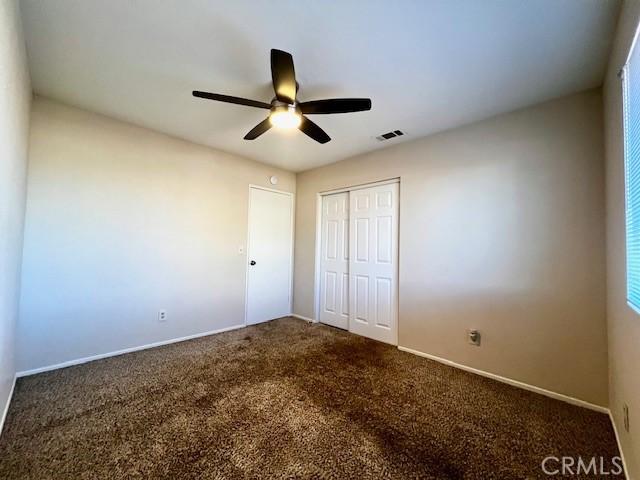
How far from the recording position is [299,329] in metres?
3.65

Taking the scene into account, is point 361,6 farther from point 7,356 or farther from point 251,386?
point 7,356

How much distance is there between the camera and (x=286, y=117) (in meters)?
2.02

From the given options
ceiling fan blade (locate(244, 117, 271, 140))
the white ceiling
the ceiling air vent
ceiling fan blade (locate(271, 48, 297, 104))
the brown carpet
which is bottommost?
the brown carpet

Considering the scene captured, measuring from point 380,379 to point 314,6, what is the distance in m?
2.73

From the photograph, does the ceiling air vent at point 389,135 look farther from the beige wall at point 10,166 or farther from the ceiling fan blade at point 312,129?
the beige wall at point 10,166

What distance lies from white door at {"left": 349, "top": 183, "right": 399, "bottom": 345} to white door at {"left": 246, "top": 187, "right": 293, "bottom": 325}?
46.7 inches

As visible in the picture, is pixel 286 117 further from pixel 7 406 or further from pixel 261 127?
pixel 7 406

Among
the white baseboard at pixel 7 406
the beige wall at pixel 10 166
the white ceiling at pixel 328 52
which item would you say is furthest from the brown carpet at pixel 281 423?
the white ceiling at pixel 328 52

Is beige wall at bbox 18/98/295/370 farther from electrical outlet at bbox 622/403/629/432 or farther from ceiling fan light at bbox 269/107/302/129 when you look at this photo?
electrical outlet at bbox 622/403/629/432

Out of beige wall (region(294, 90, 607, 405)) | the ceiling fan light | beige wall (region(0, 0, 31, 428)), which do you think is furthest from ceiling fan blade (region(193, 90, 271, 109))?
beige wall (region(294, 90, 607, 405))

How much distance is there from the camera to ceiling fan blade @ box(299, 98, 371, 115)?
1.77 meters

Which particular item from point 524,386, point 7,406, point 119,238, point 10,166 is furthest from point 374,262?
point 7,406

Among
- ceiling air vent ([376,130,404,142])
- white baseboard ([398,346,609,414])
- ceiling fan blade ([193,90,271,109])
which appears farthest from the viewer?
ceiling air vent ([376,130,404,142])

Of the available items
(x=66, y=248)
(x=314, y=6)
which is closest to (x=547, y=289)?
(x=314, y=6)
